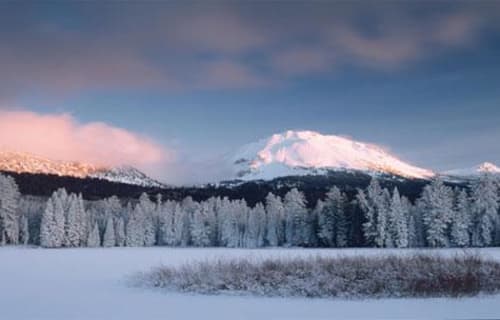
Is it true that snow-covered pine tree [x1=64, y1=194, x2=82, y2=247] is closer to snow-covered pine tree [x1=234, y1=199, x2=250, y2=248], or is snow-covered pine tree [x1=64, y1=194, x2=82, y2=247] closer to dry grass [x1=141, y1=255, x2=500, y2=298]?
snow-covered pine tree [x1=234, y1=199, x2=250, y2=248]

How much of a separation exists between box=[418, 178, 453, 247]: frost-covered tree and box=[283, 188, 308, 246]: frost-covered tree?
25393mm

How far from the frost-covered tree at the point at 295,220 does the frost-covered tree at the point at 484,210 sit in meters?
31.5

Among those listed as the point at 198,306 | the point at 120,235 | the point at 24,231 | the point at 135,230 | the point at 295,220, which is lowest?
the point at 198,306

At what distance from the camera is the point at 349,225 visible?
293 ft

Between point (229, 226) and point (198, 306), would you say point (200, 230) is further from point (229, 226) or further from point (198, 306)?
point (198, 306)

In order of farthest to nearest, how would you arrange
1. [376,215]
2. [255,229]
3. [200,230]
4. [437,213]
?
1. [200,230]
2. [255,229]
3. [376,215]
4. [437,213]

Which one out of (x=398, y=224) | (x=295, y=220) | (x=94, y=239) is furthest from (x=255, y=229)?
(x=398, y=224)

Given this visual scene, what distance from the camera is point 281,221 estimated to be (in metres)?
108

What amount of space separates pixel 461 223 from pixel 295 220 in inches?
1336

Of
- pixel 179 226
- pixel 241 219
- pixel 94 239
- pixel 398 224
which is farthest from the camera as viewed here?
pixel 179 226

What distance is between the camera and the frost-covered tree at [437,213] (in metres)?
78.8

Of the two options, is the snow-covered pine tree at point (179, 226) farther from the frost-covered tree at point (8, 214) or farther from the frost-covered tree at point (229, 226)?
the frost-covered tree at point (8, 214)

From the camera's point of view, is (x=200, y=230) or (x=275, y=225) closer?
(x=275, y=225)

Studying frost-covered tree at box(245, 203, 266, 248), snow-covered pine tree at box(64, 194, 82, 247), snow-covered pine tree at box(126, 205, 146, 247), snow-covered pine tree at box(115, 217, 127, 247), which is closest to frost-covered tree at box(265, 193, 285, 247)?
frost-covered tree at box(245, 203, 266, 248)
